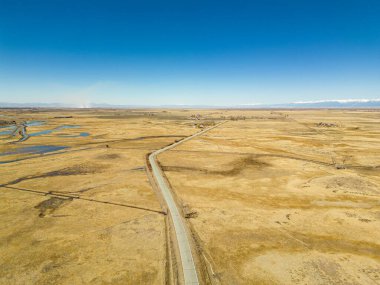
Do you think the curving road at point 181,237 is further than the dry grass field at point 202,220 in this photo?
No

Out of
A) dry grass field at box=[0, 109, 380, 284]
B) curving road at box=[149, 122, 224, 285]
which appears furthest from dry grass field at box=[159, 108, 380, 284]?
curving road at box=[149, 122, 224, 285]

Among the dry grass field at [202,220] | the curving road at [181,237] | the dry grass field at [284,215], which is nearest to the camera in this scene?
the curving road at [181,237]

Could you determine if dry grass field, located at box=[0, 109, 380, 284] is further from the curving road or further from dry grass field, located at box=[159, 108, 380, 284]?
the curving road

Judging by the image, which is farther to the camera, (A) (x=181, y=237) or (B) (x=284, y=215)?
(B) (x=284, y=215)

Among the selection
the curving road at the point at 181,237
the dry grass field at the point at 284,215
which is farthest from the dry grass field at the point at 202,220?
the curving road at the point at 181,237

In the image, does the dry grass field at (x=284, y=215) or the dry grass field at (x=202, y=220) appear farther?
the dry grass field at (x=284, y=215)

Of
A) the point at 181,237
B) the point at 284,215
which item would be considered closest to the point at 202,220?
the point at 181,237

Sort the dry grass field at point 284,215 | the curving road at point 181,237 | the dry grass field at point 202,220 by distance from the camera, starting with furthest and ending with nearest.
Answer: the dry grass field at point 284,215 → the dry grass field at point 202,220 → the curving road at point 181,237

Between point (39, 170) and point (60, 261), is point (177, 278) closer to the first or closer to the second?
point (60, 261)

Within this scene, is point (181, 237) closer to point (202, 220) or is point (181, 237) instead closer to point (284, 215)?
point (202, 220)

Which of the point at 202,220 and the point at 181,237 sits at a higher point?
the point at 202,220

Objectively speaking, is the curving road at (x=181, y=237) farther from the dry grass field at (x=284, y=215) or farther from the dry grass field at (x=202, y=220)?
the dry grass field at (x=284, y=215)

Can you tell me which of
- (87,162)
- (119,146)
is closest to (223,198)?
(87,162)

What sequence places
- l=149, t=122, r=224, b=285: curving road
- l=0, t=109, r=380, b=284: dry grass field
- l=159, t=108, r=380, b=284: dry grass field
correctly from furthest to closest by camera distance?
l=159, t=108, r=380, b=284: dry grass field < l=0, t=109, r=380, b=284: dry grass field < l=149, t=122, r=224, b=285: curving road
